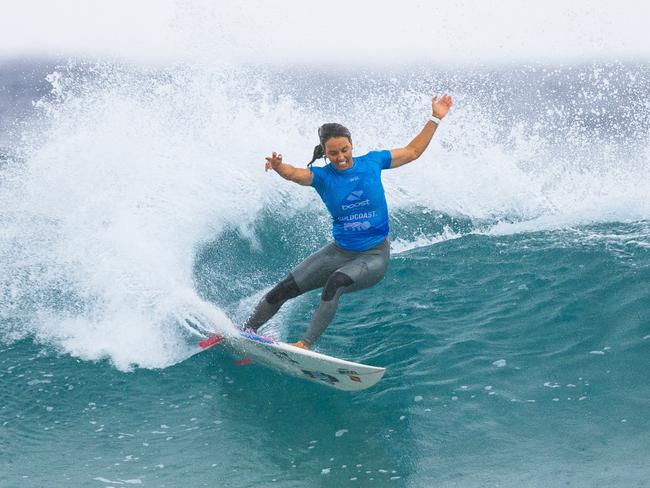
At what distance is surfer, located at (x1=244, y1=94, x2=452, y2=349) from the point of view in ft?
21.6

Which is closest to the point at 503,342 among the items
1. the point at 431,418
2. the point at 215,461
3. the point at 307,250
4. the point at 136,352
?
the point at 431,418

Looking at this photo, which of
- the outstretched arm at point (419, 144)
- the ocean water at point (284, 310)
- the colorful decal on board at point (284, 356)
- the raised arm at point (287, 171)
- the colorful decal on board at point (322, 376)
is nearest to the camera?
the ocean water at point (284, 310)

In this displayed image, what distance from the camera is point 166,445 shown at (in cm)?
589

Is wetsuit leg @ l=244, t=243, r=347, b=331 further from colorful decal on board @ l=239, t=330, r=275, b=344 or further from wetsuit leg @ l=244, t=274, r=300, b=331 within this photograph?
colorful decal on board @ l=239, t=330, r=275, b=344

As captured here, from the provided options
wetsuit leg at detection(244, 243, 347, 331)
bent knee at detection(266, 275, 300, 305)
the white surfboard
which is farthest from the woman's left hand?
the white surfboard

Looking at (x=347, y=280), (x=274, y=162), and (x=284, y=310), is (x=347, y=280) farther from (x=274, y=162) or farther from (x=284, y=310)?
(x=284, y=310)

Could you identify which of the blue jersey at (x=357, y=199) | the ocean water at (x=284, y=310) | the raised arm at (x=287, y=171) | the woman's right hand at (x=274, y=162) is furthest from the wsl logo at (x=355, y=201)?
the ocean water at (x=284, y=310)

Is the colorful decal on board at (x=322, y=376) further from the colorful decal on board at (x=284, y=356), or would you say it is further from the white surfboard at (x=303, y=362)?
the colorful decal on board at (x=284, y=356)

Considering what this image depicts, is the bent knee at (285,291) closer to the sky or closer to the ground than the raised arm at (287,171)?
closer to the ground

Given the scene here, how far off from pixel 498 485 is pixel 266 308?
2.84 meters

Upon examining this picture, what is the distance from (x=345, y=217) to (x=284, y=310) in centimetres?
211

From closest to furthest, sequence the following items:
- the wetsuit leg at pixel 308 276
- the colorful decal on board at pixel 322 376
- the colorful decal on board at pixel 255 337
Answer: the colorful decal on board at pixel 322 376 < the colorful decal on board at pixel 255 337 < the wetsuit leg at pixel 308 276

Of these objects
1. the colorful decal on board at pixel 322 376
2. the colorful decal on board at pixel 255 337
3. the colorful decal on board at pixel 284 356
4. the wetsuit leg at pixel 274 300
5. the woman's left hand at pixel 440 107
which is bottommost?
the colorful decal on board at pixel 322 376

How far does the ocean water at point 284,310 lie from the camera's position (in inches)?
219
